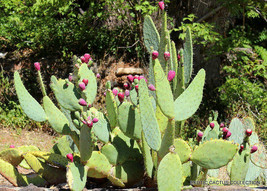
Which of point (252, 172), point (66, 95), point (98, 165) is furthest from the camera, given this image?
point (252, 172)

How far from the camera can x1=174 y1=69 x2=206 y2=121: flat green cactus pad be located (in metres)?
2.43

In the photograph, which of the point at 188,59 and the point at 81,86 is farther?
the point at 188,59

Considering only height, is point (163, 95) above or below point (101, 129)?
above

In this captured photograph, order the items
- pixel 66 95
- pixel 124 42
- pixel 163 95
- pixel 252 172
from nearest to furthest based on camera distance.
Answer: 1. pixel 163 95
2. pixel 66 95
3. pixel 252 172
4. pixel 124 42

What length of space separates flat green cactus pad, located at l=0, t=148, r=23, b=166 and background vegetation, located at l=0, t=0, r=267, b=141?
167 inches

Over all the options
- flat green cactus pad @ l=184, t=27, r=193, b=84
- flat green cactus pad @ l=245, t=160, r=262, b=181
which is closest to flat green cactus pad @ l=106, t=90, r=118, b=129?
flat green cactus pad @ l=184, t=27, r=193, b=84

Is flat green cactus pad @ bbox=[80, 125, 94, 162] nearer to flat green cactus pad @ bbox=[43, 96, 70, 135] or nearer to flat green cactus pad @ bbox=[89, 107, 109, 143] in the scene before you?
flat green cactus pad @ bbox=[89, 107, 109, 143]

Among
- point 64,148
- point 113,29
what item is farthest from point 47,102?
point 113,29

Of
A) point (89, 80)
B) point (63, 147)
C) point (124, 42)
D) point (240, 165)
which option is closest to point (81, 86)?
point (89, 80)

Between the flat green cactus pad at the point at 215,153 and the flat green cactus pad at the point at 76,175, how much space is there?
738 millimetres

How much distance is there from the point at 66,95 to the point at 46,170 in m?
0.60

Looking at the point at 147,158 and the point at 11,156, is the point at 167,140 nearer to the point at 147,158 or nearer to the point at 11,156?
the point at 147,158

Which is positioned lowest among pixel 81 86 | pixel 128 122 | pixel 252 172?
pixel 252 172

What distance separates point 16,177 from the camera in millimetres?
2844
